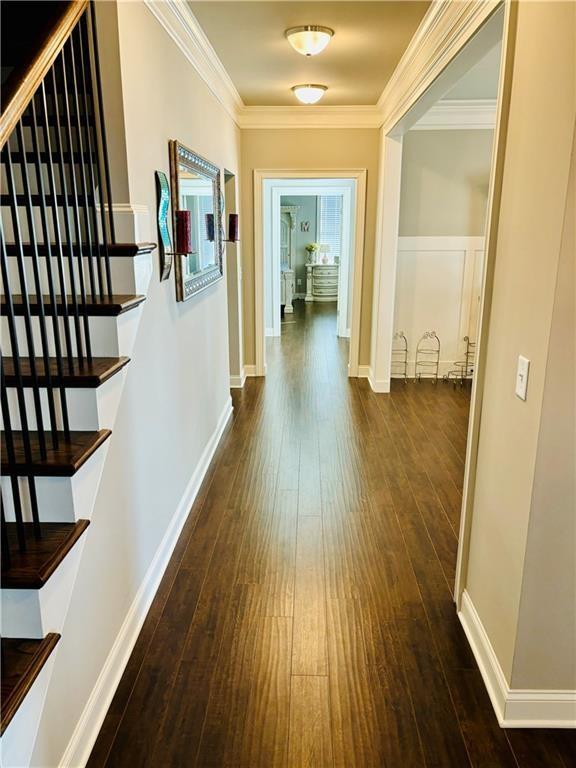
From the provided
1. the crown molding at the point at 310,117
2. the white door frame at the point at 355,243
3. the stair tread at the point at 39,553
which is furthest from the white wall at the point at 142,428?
the white door frame at the point at 355,243

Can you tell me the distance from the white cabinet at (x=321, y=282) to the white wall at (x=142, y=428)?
27.0 ft

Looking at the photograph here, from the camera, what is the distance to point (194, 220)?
130 inches

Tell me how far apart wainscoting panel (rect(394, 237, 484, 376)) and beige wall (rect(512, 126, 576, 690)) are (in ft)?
14.4

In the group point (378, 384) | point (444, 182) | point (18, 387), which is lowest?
point (378, 384)

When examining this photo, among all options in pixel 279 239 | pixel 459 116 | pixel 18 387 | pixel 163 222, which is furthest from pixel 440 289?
pixel 18 387

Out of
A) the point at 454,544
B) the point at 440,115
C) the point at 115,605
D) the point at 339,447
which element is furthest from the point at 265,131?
the point at 115,605

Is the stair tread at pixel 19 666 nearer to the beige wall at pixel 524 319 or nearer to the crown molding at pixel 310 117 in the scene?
the beige wall at pixel 524 319

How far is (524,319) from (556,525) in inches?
25.4

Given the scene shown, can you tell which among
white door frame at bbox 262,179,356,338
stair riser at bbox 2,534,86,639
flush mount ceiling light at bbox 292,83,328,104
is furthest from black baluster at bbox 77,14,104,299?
white door frame at bbox 262,179,356,338

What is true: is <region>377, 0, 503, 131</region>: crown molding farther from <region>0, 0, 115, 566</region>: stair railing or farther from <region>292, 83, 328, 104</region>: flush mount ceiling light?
<region>0, 0, 115, 566</region>: stair railing

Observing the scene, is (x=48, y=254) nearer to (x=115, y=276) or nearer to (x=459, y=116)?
(x=115, y=276)

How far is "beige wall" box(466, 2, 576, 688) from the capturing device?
1483 mm

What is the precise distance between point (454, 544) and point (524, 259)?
1709 mm

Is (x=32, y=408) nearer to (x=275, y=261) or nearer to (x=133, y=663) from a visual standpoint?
(x=133, y=663)
